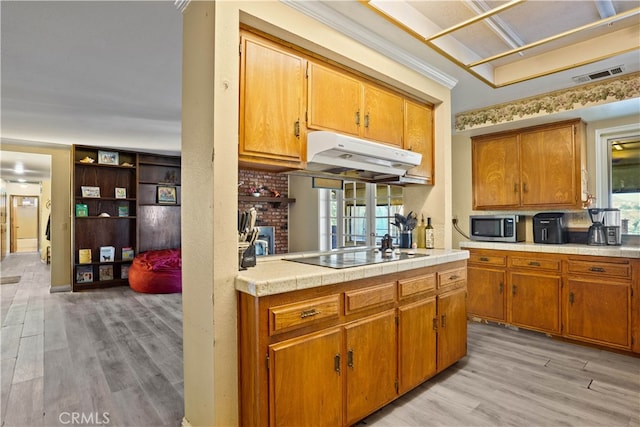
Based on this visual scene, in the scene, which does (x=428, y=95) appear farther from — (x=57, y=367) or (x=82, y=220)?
(x=82, y=220)

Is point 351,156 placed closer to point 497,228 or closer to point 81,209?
point 497,228

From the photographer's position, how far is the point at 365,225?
16.9ft

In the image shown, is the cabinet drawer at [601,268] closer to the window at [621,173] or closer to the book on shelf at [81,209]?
the window at [621,173]

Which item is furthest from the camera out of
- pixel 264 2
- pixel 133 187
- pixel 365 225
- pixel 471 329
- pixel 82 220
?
pixel 133 187

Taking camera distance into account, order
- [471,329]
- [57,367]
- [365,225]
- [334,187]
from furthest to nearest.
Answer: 1. [365,225]
2. [471,329]
3. [334,187]
4. [57,367]

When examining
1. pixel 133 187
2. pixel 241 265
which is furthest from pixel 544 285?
pixel 133 187

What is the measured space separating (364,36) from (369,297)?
5.69 ft

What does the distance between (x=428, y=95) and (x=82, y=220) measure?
19.8 feet

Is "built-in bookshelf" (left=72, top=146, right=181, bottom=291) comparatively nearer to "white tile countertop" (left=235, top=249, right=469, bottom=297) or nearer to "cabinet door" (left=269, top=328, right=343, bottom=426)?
"white tile countertop" (left=235, top=249, right=469, bottom=297)

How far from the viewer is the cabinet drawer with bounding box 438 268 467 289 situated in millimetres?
2502

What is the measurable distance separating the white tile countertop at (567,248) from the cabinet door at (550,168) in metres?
0.48

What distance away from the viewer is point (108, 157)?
19.7 feet

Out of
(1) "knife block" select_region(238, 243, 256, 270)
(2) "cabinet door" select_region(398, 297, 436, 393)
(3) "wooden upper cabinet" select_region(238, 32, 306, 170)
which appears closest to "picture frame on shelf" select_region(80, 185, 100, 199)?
(3) "wooden upper cabinet" select_region(238, 32, 306, 170)

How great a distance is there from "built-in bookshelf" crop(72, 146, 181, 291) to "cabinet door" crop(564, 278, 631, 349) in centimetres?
654
